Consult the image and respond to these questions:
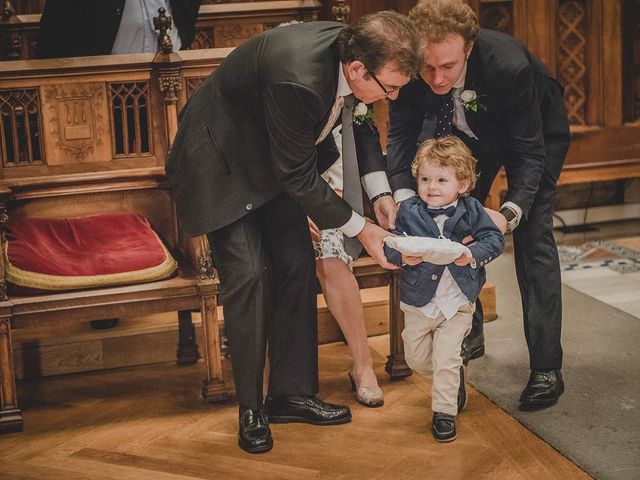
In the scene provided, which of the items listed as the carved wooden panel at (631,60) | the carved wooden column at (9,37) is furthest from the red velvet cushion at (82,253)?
the carved wooden panel at (631,60)

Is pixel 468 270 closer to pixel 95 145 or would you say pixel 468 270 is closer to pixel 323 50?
pixel 323 50

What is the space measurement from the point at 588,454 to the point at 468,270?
0.69m

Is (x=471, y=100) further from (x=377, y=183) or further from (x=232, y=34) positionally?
(x=232, y=34)

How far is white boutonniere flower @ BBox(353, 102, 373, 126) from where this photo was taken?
11.8 ft

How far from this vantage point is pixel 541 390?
3.69 meters

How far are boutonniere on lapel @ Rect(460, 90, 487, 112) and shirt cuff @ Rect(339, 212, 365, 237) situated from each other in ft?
1.79

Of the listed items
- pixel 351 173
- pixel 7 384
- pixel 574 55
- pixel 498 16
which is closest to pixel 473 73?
pixel 351 173

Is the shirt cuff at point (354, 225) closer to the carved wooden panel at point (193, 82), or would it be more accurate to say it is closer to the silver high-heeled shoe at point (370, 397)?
the silver high-heeled shoe at point (370, 397)

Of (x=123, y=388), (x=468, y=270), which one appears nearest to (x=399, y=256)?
(x=468, y=270)

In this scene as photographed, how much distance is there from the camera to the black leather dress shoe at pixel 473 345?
3987 millimetres

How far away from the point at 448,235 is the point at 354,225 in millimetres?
309

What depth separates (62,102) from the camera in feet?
13.2

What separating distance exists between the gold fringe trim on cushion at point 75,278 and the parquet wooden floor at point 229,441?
1.60ft

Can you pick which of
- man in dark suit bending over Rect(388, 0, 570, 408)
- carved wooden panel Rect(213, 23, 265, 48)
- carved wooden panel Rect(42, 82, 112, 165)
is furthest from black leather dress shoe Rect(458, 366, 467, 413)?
carved wooden panel Rect(213, 23, 265, 48)
